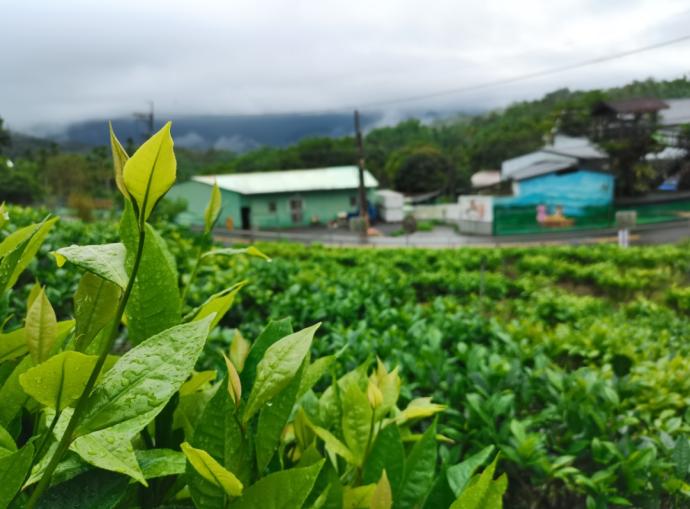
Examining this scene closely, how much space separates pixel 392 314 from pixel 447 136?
46248 mm

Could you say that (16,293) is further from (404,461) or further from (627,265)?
(627,265)

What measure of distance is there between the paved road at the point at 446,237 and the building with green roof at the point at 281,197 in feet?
3.71

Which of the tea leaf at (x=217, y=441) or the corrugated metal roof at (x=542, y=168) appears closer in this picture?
the tea leaf at (x=217, y=441)

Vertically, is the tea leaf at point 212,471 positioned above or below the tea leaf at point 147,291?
below

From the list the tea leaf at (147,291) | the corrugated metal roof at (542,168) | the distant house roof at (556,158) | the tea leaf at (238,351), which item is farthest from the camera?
the corrugated metal roof at (542,168)

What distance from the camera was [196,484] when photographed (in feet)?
1.73

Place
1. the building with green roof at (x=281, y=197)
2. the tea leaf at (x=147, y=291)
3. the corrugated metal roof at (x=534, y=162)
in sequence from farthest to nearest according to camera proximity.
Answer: the building with green roof at (x=281, y=197)
the corrugated metal roof at (x=534, y=162)
the tea leaf at (x=147, y=291)

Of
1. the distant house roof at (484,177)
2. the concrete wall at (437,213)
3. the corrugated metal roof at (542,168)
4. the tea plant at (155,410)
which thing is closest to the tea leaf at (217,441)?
the tea plant at (155,410)

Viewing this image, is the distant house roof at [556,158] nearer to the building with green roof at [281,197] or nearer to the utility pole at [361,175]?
the building with green roof at [281,197]

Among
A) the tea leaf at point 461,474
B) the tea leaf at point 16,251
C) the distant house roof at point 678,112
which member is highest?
the distant house roof at point 678,112

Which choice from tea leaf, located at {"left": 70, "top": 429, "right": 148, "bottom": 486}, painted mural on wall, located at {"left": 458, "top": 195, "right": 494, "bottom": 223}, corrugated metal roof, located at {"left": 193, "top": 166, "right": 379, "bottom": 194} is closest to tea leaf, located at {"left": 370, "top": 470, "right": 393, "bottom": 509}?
tea leaf, located at {"left": 70, "top": 429, "right": 148, "bottom": 486}

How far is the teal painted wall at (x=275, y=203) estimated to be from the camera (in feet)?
97.5

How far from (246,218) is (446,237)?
1088 cm

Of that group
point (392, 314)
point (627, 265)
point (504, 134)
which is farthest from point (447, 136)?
point (392, 314)
